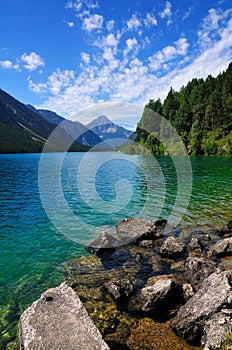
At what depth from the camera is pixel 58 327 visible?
24.4 feet

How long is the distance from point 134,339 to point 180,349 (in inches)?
66.6

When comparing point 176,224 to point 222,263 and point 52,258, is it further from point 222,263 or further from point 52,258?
point 52,258

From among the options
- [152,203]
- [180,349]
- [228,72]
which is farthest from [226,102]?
[180,349]

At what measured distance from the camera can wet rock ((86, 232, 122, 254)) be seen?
16.8m

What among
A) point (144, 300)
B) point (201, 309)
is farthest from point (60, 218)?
point (201, 309)

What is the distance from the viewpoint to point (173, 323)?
360 inches

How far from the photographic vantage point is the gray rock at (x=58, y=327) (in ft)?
22.5

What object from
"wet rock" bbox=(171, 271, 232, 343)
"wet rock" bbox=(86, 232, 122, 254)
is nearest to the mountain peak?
"wet rock" bbox=(86, 232, 122, 254)

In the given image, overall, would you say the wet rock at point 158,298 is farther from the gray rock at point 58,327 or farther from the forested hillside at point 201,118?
the forested hillside at point 201,118

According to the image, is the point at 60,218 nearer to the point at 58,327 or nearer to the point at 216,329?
the point at 58,327

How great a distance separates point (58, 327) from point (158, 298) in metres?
4.80

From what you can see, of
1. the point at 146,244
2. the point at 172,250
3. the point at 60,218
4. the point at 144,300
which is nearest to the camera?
the point at 144,300

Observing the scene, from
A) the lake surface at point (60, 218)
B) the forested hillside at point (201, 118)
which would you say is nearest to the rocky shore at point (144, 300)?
the lake surface at point (60, 218)

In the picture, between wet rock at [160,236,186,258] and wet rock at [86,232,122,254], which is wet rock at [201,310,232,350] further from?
wet rock at [86,232,122,254]
